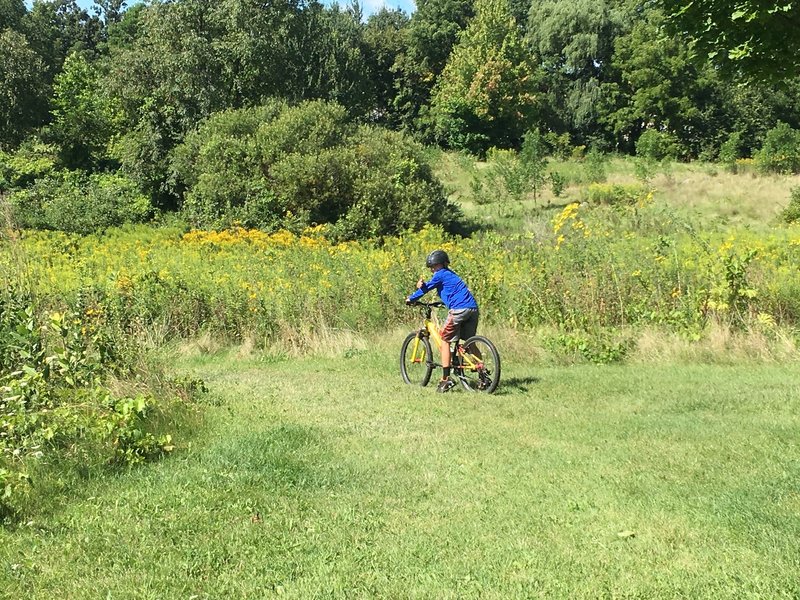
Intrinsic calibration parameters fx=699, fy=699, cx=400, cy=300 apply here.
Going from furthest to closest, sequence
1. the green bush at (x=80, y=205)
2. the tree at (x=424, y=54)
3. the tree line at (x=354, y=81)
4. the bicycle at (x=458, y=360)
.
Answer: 1. the tree at (x=424, y=54)
2. the tree line at (x=354, y=81)
3. the green bush at (x=80, y=205)
4. the bicycle at (x=458, y=360)

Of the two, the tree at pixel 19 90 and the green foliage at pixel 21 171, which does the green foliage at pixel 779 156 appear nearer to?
the green foliage at pixel 21 171

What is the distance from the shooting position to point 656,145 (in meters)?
38.7

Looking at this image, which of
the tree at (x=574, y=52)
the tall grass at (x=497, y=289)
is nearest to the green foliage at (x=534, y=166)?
the tall grass at (x=497, y=289)

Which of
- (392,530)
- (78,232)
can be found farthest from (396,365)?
(78,232)

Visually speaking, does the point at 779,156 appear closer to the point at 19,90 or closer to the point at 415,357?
the point at 415,357

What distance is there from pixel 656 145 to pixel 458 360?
34286 millimetres

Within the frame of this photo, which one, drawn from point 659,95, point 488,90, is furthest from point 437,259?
point 659,95

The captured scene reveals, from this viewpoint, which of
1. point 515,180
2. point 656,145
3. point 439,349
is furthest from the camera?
point 656,145

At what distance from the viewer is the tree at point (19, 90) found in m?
36.2

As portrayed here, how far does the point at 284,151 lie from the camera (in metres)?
21.4

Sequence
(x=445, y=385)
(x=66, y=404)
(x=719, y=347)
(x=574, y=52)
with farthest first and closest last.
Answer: (x=574, y=52)
(x=719, y=347)
(x=445, y=385)
(x=66, y=404)

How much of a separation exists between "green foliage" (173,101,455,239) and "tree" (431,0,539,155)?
968 inches

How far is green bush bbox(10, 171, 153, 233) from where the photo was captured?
21.1m

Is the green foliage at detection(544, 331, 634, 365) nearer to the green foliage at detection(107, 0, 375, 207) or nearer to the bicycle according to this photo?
the bicycle
